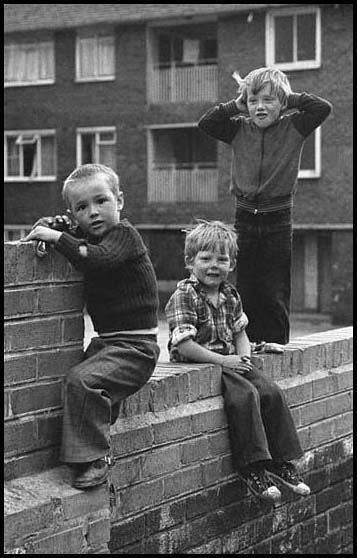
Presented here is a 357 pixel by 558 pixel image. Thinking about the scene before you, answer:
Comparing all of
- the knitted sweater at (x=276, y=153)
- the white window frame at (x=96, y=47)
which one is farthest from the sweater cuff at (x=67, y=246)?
the white window frame at (x=96, y=47)

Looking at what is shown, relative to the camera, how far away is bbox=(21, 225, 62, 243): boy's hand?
16.5ft

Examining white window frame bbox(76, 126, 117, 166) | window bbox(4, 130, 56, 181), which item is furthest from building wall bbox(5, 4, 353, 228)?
window bbox(4, 130, 56, 181)

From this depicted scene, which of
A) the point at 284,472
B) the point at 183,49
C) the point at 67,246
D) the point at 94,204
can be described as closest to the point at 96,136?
the point at 183,49

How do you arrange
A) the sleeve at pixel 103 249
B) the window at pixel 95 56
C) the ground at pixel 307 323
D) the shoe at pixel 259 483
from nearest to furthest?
the sleeve at pixel 103 249 → the shoe at pixel 259 483 → the ground at pixel 307 323 → the window at pixel 95 56

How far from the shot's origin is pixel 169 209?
35.0 m

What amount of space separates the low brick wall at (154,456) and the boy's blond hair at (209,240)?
2.12ft

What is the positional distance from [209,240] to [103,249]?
4.29ft

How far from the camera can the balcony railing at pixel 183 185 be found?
34.6 meters

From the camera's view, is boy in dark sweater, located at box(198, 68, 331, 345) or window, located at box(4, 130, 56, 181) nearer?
boy in dark sweater, located at box(198, 68, 331, 345)

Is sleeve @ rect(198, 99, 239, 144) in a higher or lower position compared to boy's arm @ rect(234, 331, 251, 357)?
higher

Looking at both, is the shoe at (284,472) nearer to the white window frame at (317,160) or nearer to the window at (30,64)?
the white window frame at (317,160)

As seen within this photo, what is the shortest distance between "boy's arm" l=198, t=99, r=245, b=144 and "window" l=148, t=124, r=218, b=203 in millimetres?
26808

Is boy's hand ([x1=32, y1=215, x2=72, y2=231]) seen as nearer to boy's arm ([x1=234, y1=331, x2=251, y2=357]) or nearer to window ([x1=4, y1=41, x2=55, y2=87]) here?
boy's arm ([x1=234, y1=331, x2=251, y2=357])

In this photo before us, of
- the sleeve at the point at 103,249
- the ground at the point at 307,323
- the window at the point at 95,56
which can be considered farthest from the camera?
the window at the point at 95,56
